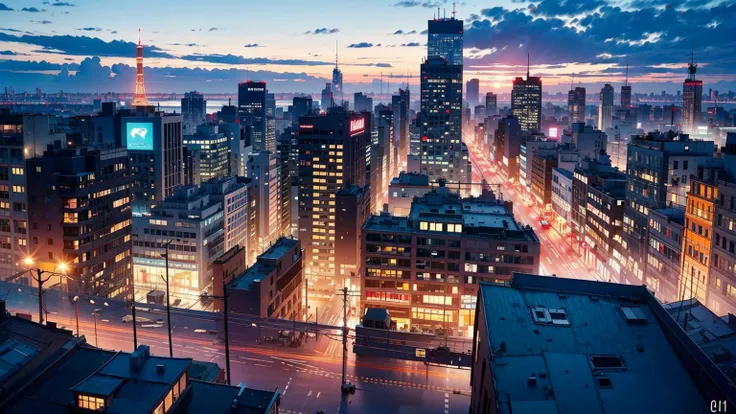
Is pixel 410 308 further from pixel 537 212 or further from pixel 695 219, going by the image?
pixel 537 212

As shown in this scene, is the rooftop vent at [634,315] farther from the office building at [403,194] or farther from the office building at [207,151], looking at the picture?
the office building at [207,151]

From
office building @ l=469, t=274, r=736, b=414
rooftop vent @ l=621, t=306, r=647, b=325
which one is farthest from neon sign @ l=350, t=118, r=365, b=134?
rooftop vent @ l=621, t=306, r=647, b=325

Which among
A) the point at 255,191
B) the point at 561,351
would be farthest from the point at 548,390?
the point at 255,191

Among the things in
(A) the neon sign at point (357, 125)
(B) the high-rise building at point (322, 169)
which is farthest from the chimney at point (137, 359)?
(A) the neon sign at point (357, 125)

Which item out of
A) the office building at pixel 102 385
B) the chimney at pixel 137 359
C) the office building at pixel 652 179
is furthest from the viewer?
the office building at pixel 652 179

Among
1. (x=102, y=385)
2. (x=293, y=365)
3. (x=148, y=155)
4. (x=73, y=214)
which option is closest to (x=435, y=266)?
(x=293, y=365)

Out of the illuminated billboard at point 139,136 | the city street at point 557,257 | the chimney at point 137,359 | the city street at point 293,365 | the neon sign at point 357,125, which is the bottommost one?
the city street at point 557,257

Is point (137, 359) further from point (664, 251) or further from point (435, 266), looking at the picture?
point (664, 251)
